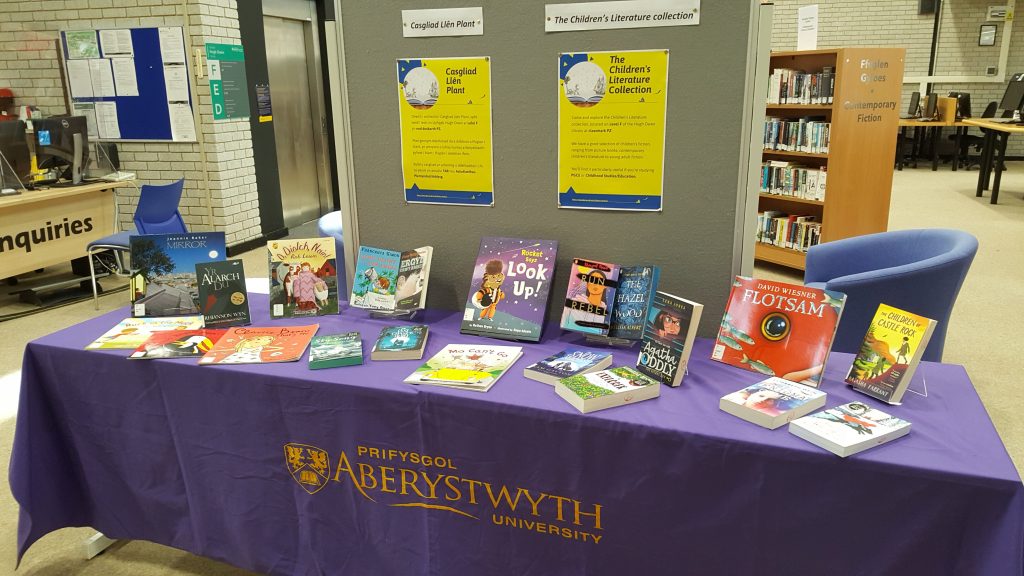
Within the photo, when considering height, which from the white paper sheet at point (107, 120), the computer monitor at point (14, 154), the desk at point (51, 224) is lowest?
the desk at point (51, 224)

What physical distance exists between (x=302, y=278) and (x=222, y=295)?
0.84 ft

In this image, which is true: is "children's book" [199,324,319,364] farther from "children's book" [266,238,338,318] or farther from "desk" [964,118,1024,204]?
"desk" [964,118,1024,204]

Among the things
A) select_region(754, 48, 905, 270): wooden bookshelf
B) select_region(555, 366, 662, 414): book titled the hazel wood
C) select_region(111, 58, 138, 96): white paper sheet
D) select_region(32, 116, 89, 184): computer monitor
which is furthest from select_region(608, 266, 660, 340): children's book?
select_region(111, 58, 138, 96): white paper sheet

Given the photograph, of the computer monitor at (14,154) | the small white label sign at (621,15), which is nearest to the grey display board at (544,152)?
the small white label sign at (621,15)

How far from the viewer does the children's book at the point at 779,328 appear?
5.92 feet

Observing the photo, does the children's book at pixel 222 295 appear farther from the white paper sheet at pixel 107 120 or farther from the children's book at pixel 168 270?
the white paper sheet at pixel 107 120

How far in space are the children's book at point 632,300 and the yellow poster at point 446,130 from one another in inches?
20.8

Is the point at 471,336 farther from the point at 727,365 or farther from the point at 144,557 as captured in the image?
the point at 144,557

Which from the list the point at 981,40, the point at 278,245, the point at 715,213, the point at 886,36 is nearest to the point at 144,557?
the point at 278,245

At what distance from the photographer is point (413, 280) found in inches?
91.7

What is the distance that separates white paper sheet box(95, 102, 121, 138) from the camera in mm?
6438

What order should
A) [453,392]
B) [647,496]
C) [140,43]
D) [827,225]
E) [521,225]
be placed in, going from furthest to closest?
[140,43] → [827,225] → [521,225] → [453,392] → [647,496]

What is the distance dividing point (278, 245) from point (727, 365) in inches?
58.6

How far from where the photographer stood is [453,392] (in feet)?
5.90
